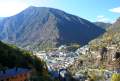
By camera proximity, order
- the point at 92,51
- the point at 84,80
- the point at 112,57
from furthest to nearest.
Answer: the point at 92,51 → the point at 112,57 → the point at 84,80

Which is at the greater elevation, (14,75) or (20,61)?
(20,61)

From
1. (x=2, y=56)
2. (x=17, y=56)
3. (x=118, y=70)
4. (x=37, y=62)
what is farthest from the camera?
(x=118, y=70)

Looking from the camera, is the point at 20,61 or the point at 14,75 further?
the point at 20,61

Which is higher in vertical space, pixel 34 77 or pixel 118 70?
pixel 34 77

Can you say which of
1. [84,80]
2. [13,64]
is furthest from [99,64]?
[13,64]

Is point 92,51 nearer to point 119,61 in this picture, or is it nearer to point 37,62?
point 119,61

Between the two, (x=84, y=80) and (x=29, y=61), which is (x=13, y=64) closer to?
(x=29, y=61)

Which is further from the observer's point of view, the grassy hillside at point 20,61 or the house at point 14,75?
the grassy hillside at point 20,61

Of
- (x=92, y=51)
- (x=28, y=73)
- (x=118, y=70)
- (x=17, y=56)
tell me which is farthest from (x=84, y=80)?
(x=92, y=51)

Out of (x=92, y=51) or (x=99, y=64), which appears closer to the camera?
(x=99, y=64)

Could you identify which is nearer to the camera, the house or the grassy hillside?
the house
